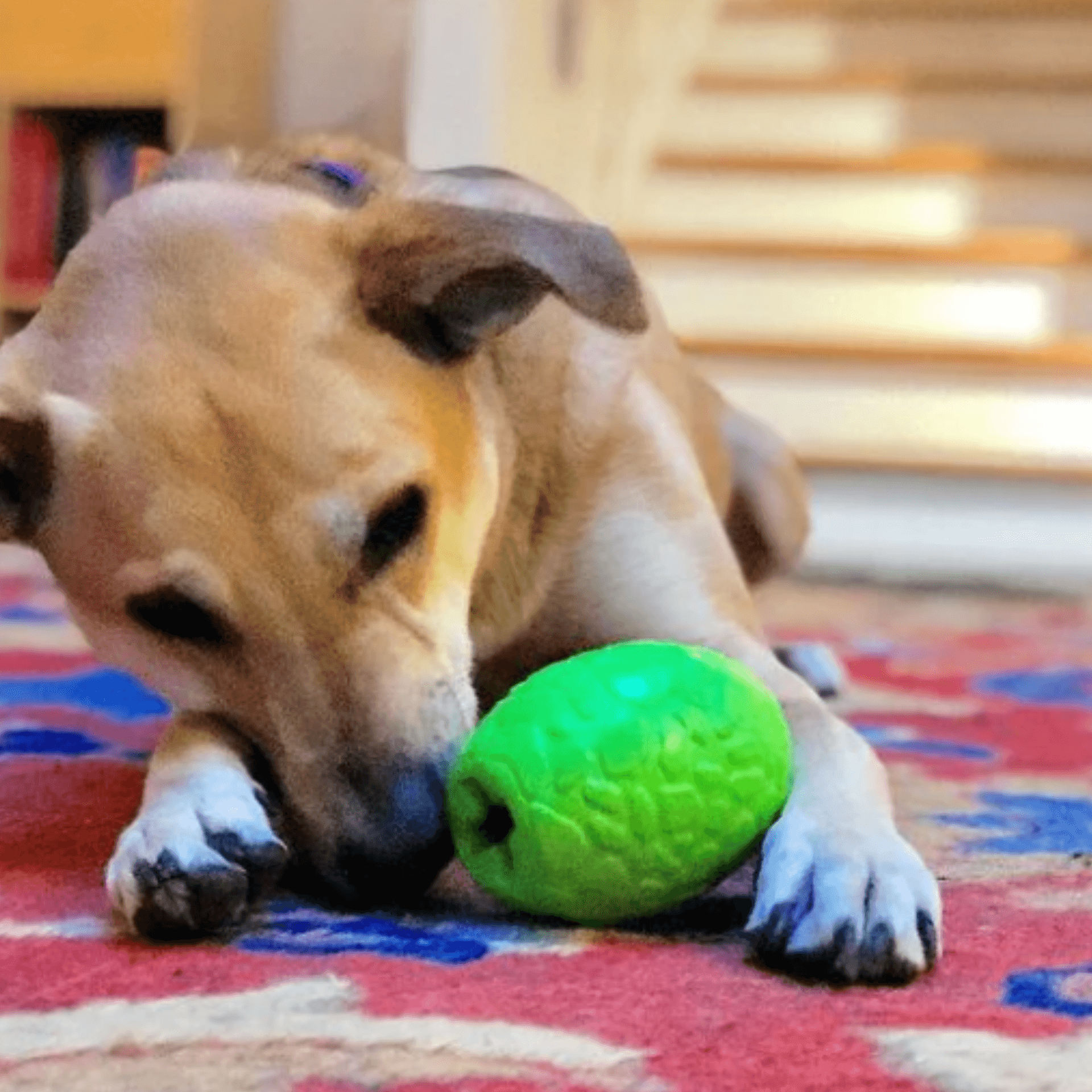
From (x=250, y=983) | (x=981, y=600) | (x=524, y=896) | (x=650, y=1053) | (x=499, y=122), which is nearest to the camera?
(x=650, y=1053)

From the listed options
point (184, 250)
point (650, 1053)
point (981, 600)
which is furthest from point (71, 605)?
point (981, 600)

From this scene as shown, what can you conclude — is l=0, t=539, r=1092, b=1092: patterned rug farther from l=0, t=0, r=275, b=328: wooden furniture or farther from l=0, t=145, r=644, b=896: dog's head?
l=0, t=0, r=275, b=328: wooden furniture

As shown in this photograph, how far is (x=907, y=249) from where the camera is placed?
4.34m

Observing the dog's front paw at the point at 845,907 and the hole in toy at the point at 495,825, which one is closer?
the dog's front paw at the point at 845,907

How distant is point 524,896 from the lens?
1214 millimetres

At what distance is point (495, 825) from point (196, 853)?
20cm

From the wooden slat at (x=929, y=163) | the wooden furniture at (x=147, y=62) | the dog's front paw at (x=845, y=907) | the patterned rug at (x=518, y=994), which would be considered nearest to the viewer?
the patterned rug at (x=518, y=994)

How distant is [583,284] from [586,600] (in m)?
0.39

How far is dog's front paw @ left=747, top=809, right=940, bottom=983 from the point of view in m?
1.11

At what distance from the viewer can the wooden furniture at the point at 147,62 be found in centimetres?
475

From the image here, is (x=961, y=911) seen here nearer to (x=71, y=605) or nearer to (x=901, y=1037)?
(x=901, y=1037)

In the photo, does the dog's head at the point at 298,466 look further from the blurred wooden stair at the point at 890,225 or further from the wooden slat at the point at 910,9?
the wooden slat at the point at 910,9

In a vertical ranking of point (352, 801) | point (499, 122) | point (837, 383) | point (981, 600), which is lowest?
point (981, 600)

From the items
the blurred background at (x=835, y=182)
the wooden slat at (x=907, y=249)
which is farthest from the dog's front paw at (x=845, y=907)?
the wooden slat at (x=907, y=249)
